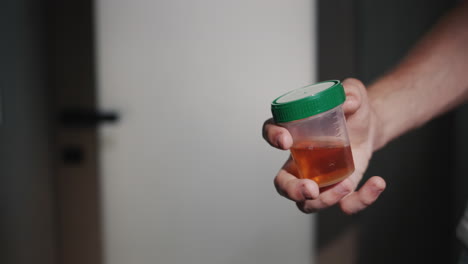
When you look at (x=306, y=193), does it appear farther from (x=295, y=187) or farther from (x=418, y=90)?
(x=418, y=90)

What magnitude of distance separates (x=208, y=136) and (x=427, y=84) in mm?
928

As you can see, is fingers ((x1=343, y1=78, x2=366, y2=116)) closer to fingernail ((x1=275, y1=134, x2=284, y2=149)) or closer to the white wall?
fingernail ((x1=275, y1=134, x2=284, y2=149))

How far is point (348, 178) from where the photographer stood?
724 mm

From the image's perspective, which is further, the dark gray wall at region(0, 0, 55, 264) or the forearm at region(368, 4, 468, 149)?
the dark gray wall at region(0, 0, 55, 264)

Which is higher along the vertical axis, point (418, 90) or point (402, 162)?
point (418, 90)

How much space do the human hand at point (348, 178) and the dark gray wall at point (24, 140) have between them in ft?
3.05

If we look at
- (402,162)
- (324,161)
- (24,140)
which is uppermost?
(324,161)

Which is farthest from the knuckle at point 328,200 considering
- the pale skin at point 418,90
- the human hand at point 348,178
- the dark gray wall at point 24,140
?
the dark gray wall at point 24,140

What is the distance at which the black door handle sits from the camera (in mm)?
1480

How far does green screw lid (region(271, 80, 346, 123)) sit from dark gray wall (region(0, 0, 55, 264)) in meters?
0.97

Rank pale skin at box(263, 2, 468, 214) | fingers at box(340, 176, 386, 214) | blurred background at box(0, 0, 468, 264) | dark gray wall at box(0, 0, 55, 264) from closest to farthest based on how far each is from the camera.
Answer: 1. fingers at box(340, 176, 386, 214)
2. pale skin at box(263, 2, 468, 214)
3. dark gray wall at box(0, 0, 55, 264)
4. blurred background at box(0, 0, 468, 264)

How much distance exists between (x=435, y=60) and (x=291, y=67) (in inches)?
29.0

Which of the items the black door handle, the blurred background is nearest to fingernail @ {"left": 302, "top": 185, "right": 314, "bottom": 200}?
the blurred background

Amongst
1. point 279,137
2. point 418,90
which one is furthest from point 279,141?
point 418,90
